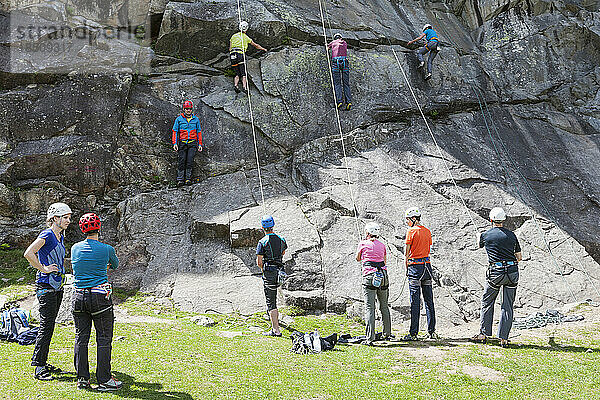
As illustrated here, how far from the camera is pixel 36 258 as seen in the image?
6.10 m

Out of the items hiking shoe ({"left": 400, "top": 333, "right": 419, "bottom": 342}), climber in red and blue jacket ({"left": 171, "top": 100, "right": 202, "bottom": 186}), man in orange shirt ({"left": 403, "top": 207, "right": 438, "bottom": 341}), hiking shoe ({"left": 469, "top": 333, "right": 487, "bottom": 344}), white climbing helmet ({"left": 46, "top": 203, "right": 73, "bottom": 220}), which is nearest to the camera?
white climbing helmet ({"left": 46, "top": 203, "right": 73, "bottom": 220})

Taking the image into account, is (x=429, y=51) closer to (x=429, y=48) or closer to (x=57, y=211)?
(x=429, y=48)

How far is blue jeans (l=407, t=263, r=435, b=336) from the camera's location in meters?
8.61

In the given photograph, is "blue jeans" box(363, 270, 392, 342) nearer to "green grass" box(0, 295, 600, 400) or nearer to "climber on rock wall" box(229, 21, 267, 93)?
"green grass" box(0, 295, 600, 400)

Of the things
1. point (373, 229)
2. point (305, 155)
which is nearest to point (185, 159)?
point (305, 155)

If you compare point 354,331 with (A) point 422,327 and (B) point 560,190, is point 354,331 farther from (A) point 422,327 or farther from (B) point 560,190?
(B) point 560,190

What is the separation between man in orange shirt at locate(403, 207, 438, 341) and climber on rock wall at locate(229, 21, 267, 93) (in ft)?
27.8

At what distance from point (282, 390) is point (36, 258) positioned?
344cm

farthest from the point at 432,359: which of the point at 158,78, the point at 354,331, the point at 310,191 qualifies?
the point at 158,78

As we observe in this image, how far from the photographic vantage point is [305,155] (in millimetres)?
14211

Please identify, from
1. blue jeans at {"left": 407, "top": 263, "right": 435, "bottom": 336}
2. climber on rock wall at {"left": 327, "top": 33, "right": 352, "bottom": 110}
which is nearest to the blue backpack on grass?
blue jeans at {"left": 407, "top": 263, "right": 435, "bottom": 336}

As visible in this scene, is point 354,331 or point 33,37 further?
point 33,37

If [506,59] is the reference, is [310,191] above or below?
below

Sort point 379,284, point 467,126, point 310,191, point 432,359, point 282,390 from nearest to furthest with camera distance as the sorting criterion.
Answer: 1. point 282,390
2. point 432,359
3. point 379,284
4. point 310,191
5. point 467,126
